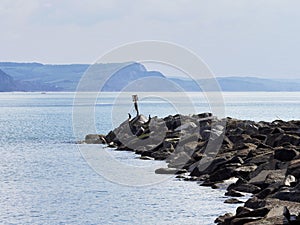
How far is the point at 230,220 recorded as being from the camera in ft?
80.4

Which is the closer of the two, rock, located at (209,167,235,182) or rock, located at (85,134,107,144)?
rock, located at (209,167,235,182)

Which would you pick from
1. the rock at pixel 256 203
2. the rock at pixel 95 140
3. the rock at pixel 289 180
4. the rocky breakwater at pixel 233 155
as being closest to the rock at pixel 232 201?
the rocky breakwater at pixel 233 155

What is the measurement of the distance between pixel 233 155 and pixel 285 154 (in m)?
5.89

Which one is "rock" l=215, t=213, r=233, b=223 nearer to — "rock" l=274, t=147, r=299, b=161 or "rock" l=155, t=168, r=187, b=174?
"rock" l=274, t=147, r=299, b=161

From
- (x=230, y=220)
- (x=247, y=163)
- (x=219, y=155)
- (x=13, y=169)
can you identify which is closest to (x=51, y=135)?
(x=13, y=169)

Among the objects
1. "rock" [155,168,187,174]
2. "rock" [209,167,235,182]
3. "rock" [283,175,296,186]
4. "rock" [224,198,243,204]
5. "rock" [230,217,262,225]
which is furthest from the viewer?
"rock" [155,168,187,174]

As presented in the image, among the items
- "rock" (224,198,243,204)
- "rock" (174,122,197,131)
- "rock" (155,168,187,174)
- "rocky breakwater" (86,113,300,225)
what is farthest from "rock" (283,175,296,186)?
"rock" (174,122,197,131)

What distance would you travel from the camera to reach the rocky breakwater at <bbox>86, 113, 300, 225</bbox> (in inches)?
1005

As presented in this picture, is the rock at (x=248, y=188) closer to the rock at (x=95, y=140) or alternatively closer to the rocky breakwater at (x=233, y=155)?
the rocky breakwater at (x=233, y=155)

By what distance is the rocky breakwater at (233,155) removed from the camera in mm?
25517

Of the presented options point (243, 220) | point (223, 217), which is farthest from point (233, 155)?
point (243, 220)

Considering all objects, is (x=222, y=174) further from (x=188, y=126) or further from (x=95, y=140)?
(x=95, y=140)

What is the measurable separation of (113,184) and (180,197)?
20.8 feet

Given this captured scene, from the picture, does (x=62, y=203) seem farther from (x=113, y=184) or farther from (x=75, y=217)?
(x=113, y=184)
